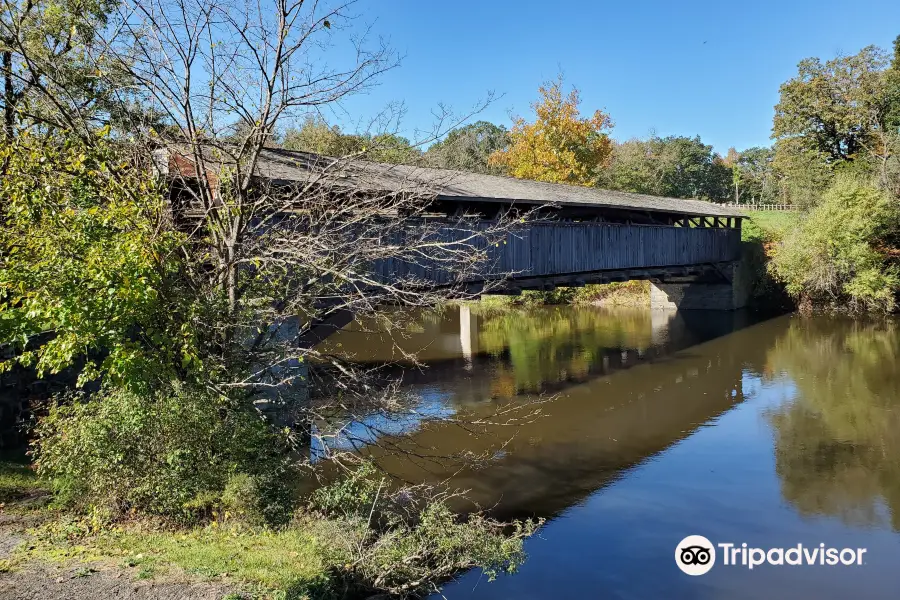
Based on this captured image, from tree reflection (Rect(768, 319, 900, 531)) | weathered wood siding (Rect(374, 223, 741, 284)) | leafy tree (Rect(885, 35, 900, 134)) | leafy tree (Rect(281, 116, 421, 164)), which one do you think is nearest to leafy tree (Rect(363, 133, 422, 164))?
leafy tree (Rect(281, 116, 421, 164))

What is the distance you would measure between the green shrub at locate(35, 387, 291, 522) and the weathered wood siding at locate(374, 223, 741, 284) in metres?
4.07

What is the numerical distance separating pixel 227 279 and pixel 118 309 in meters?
1.17

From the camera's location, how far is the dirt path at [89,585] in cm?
385

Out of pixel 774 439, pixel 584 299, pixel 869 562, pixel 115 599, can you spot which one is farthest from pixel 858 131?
pixel 115 599

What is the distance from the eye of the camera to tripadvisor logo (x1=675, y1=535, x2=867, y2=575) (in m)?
5.96

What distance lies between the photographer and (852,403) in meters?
11.2

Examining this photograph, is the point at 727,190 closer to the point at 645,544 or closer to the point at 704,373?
the point at 704,373

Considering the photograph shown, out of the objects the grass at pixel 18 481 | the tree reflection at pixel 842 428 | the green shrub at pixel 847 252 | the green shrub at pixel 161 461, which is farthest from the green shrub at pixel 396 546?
the green shrub at pixel 847 252

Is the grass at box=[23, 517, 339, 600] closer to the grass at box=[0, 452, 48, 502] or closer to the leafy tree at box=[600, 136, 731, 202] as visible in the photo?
the grass at box=[0, 452, 48, 502]

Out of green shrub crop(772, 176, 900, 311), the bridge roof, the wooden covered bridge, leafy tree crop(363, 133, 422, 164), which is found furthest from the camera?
green shrub crop(772, 176, 900, 311)

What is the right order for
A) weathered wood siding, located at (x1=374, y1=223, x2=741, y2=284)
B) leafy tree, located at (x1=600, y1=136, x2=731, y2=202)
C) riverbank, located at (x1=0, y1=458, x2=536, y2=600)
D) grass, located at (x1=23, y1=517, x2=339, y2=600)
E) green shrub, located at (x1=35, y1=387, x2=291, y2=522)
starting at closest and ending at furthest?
riverbank, located at (x1=0, y1=458, x2=536, y2=600) → grass, located at (x1=23, y1=517, x2=339, y2=600) → green shrub, located at (x1=35, y1=387, x2=291, y2=522) → weathered wood siding, located at (x1=374, y1=223, x2=741, y2=284) → leafy tree, located at (x1=600, y1=136, x2=731, y2=202)

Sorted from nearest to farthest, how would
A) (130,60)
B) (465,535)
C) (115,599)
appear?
(115,599) < (465,535) < (130,60)

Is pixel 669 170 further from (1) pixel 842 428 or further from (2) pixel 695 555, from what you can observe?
(2) pixel 695 555

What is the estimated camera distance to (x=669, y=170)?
39.2m
